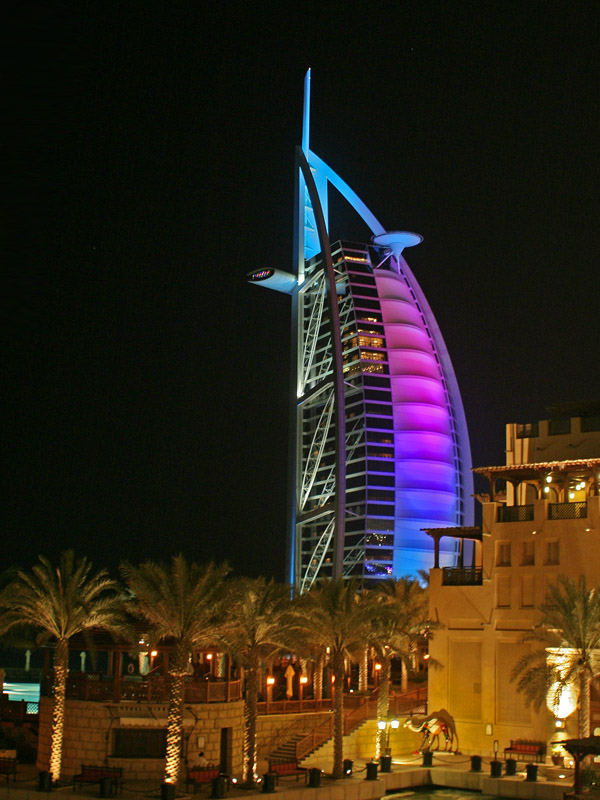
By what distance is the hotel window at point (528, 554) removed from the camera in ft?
168

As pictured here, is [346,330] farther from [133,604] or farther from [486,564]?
[133,604]

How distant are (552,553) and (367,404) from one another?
5964 cm

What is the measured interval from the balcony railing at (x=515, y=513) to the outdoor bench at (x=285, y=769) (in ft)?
56.6

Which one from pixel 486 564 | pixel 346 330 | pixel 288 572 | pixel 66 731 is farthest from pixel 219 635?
pixel 346 330

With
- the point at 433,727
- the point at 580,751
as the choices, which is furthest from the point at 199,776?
the point at 433,727

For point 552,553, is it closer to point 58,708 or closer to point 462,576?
point 462,576

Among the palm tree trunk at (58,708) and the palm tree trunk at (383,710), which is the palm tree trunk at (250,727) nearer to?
the palm tree trunk at (58,708)

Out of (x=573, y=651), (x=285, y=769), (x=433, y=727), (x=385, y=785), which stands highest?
(x=573, y=651)

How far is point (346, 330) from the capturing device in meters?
114

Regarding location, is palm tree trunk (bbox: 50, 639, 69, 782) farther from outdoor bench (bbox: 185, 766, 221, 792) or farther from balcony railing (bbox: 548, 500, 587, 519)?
balcony railing (bbox: 548, 500, 587, 519)

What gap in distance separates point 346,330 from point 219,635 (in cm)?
7779

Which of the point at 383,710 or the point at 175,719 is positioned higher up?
the point at 175,719

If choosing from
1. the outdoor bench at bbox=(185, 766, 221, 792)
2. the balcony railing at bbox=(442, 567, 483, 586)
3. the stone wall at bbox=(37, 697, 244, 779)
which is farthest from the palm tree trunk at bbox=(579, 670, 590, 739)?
the outdoor bench at bbox=(185, 766, 221, 792)

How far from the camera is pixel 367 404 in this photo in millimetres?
109438
